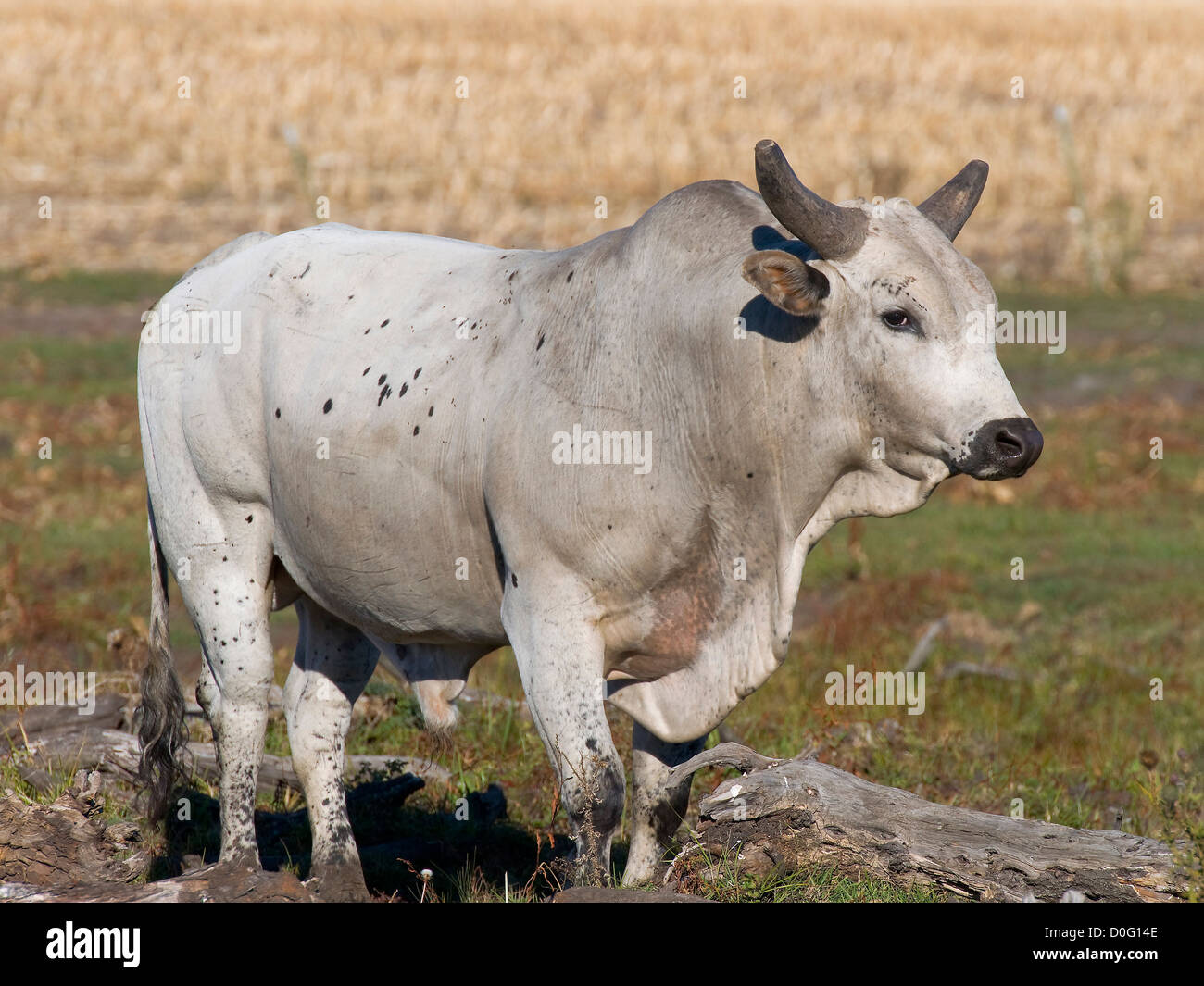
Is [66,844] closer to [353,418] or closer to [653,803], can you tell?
[353,418]

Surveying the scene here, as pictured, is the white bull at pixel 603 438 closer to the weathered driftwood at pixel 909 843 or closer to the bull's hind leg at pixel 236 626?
the bull's hind leg at pixel 236 626

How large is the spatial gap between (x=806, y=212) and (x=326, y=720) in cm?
263

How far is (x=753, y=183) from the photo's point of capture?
2177 centimetres

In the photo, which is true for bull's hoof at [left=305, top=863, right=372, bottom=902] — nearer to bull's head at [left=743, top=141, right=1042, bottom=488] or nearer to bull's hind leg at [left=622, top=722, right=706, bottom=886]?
bull's hind leg at [left=622, top=722, right=706, bottom=886]

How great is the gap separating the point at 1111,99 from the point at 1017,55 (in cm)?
480

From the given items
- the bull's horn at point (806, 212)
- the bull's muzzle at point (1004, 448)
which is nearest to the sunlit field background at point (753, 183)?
the bull's muzzle at point (1004, 448)

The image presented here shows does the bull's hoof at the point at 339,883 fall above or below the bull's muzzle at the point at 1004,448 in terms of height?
below

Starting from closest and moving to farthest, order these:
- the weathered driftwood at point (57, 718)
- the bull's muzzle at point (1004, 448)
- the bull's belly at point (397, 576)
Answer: the bull's muzzle at point (1004, 448) < the bull's belly at point (397, 576) < the weathered driftwood at point (57, 718)

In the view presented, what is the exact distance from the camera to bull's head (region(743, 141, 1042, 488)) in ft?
13.7

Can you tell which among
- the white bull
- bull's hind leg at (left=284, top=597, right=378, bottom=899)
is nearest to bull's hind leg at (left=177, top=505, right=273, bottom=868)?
the white bull

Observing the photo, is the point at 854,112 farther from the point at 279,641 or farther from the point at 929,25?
the point at 279,641

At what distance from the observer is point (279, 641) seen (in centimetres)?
959

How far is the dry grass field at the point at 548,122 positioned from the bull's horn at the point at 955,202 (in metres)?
14.2

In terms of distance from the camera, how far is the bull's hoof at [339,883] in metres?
5.29
